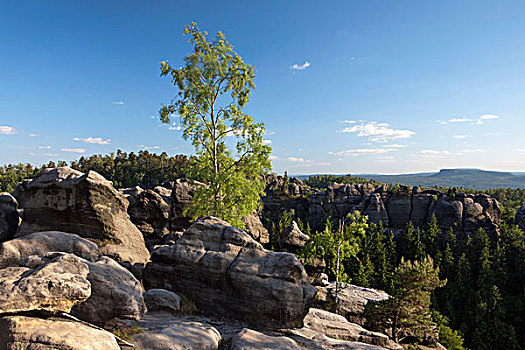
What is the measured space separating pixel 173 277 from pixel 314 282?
646 inches

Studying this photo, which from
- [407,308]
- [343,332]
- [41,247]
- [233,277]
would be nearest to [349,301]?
[407,308]

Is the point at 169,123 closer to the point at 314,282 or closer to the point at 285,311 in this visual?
the point at 285,311

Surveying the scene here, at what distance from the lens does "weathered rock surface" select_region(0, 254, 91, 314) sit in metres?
6.84

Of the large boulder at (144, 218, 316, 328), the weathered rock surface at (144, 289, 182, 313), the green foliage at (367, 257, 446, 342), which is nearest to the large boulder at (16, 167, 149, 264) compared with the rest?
the large boulder at (144, 218, 316, 328)

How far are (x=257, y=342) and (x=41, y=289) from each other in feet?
21.8

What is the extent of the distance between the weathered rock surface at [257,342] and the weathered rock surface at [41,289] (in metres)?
5.01

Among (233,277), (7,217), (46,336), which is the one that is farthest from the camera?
(7,217)

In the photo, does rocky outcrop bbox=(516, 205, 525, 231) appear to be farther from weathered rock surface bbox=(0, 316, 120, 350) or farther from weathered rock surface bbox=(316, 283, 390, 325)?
weathered rock surface bbox=(0, 316, 120, 350)

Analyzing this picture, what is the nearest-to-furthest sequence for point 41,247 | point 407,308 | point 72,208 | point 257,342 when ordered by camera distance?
point 257,342, point 41,247, point 72,208, point 407,308

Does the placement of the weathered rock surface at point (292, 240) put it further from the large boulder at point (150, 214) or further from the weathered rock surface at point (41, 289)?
the weathered rock surface at point (41, 289)

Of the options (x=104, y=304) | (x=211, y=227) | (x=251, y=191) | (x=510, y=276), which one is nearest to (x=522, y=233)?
(x=510, y=276)

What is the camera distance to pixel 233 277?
43.6 feet

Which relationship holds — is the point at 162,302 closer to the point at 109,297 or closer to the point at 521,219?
the point at 109,297

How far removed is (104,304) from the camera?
9.36 metres
